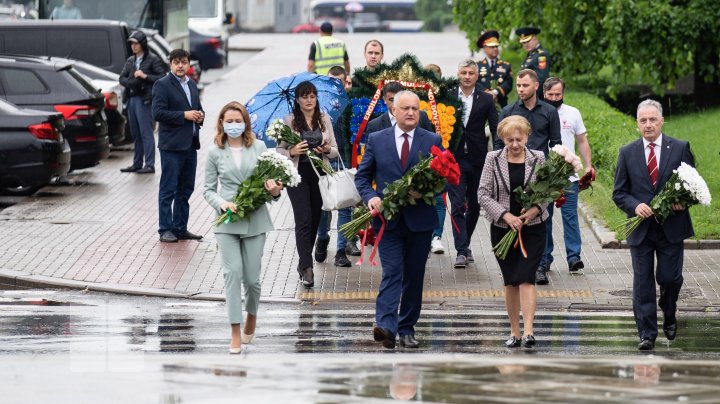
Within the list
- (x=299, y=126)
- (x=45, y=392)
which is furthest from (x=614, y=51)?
(x=45, y=392)

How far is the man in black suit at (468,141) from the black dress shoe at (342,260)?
102 cm

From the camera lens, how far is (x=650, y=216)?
9.84 m

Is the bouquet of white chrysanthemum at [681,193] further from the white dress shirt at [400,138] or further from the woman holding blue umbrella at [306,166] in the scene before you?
the woman holding blue umbrella at [306,166]

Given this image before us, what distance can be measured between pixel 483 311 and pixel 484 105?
255 centimetres

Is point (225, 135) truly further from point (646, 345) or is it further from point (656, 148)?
point (646, 345)

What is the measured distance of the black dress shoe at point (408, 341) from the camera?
32.8ft

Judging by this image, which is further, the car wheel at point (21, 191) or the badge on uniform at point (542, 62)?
the badge on uniform at point (542, 62)

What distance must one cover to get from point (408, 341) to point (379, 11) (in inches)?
3390

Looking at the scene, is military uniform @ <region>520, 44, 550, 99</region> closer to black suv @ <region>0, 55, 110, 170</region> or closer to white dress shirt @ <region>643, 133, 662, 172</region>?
black suv @ <region>0, 55, 110, 170</region>

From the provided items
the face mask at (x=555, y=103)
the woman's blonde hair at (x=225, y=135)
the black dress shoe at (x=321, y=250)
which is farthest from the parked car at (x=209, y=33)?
the woman's blonde hair at (x=225, y=135)

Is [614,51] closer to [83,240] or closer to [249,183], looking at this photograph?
[83,240]

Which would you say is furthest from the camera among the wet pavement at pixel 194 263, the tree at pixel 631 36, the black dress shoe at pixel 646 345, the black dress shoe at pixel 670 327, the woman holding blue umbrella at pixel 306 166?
the tree at pixel 631 36

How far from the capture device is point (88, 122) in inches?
780

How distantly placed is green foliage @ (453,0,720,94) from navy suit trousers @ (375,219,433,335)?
16767 mm
